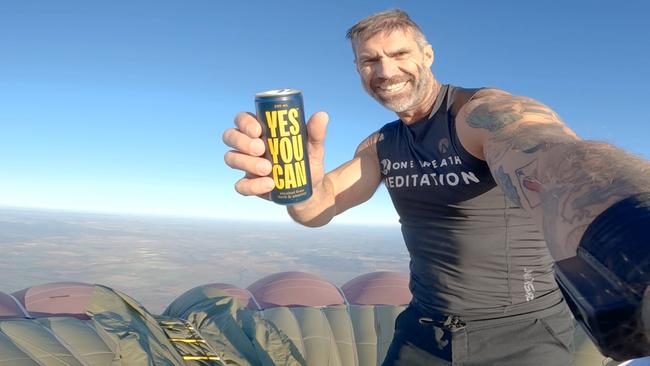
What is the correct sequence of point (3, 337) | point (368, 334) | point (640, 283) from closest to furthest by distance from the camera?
point (640, 283) → point (3, 337) → point (368, 334)

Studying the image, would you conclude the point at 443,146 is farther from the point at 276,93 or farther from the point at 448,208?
the point at 276,93

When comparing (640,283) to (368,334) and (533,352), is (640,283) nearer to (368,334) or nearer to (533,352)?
(533,352)

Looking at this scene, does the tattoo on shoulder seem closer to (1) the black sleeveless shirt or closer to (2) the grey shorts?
(1) the black sleeveless shirt

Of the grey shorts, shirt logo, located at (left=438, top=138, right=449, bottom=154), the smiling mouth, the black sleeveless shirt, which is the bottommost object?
the grey shorts

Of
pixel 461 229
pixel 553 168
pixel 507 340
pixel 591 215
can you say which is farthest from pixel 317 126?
pixel 507 340

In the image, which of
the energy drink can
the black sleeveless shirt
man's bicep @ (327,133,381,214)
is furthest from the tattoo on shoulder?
man's bicep @ (327,133,381,214)

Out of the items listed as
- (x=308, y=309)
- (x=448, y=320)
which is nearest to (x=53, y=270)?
(x=308, y=309)

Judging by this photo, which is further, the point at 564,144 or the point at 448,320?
the point at 448,320
